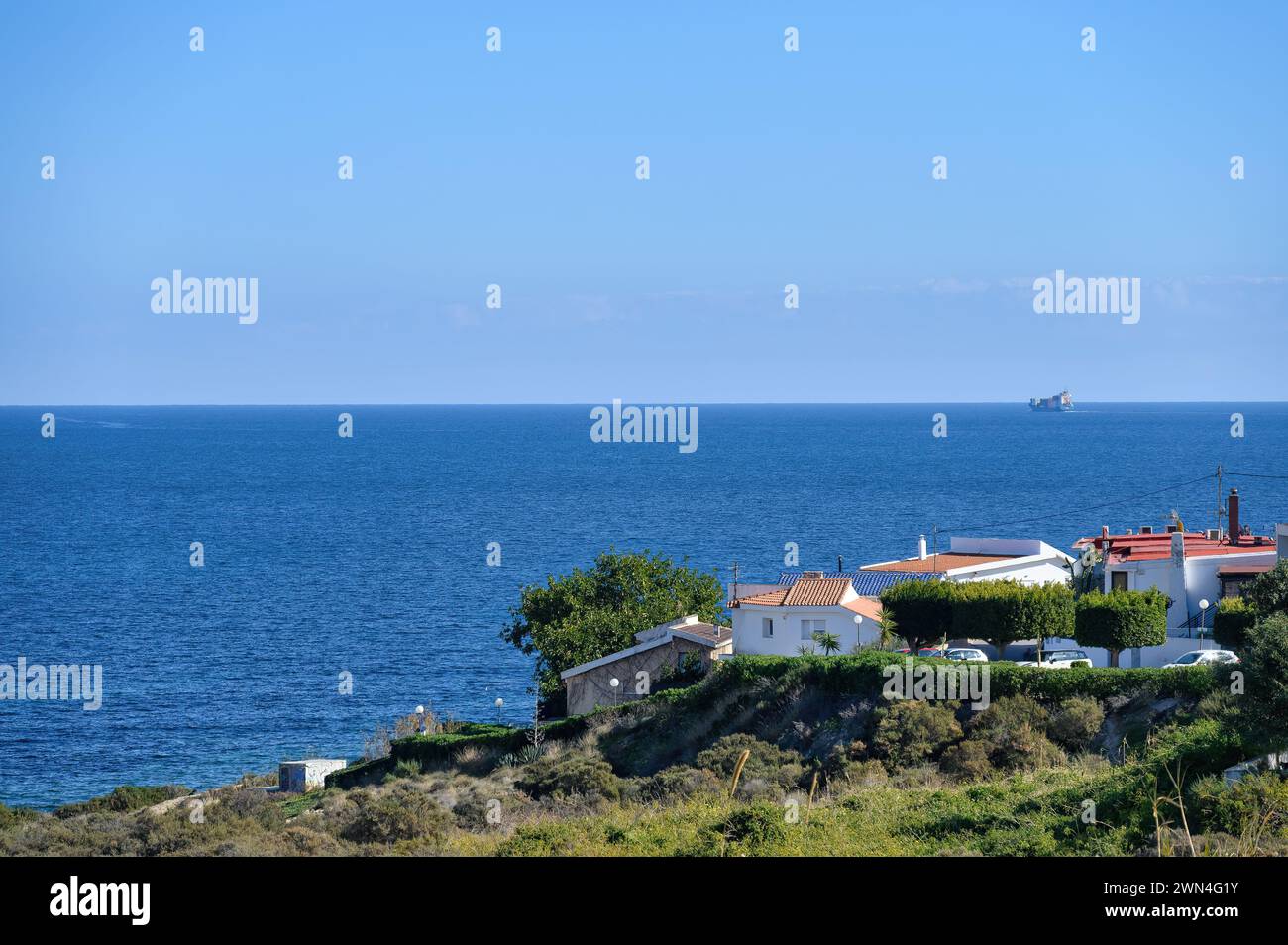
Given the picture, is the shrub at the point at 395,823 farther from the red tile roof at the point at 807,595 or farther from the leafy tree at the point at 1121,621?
the leafy tree at the point at 1121,621

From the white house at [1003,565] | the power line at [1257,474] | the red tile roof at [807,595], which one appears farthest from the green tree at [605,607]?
the power line at [1257,474]

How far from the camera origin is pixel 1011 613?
4381cm

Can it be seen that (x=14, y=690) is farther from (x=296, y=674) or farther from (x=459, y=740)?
(x=459, y=740)

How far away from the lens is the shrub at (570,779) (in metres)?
36.6

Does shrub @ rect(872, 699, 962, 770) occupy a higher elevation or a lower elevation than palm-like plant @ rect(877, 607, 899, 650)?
lower

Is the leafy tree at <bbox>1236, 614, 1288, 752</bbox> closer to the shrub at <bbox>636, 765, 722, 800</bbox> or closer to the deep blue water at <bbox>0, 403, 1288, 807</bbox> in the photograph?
the shrub at <bbox>636, 765, 722, 800</bbox>

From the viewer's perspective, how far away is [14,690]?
71.6m

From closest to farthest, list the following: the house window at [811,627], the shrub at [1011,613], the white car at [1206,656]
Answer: the white car at [1206,656] < the shrub at [1011,613] < the house window at [811,627]

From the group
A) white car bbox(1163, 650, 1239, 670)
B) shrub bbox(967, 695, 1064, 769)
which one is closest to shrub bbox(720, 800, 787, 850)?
shrub bbox(967, 695, 1064, 769)

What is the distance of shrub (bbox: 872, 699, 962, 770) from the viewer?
36031 mm

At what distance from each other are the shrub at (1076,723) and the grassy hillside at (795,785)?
0.07 meters

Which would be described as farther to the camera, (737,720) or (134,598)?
(134,598)
